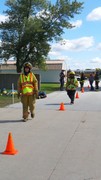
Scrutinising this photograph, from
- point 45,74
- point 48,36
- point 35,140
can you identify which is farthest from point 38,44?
point 35,140

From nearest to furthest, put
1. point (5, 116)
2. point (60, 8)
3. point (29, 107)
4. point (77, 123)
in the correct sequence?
1. point (77, 123)
2. point (29, 107)
3. point (5, 116)
4. point (60, 8)

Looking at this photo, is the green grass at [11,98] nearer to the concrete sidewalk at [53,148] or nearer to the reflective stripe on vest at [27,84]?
the reflective stripe on vest at [27,84]

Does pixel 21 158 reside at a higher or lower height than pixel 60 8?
lower

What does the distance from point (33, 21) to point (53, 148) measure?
37137mm

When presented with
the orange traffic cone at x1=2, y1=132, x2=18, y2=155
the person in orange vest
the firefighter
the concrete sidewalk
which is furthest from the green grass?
the orange traffic cone at x1=2, y1=132, x2=18, y2=155

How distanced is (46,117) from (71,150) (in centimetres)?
585

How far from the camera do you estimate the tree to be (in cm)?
4553

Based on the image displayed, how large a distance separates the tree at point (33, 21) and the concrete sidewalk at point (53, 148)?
106 feet

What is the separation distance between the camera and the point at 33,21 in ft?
146

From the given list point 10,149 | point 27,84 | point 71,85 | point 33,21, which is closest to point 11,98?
point 71,85

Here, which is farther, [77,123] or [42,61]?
[42,61]

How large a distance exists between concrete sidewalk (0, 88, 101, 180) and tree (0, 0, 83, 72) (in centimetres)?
3230

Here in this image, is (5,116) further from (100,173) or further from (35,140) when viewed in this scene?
(100,173)

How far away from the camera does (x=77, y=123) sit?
12.7 m
